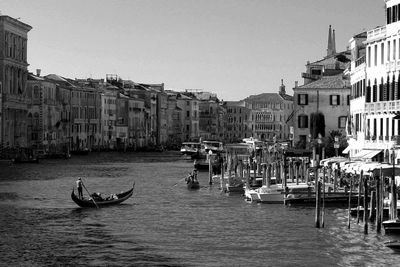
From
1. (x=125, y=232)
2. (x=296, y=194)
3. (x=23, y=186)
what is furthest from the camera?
(x=23, y=186)

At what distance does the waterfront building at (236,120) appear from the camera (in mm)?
187875

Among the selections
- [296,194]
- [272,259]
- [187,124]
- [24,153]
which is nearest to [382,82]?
[296,194]

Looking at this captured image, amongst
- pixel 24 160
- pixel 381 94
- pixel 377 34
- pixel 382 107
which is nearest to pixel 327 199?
pixel 382 107

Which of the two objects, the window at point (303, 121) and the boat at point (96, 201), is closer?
the boat at point (96, 201)

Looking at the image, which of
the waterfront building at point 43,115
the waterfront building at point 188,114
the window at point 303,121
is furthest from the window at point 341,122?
the waterfront building at point 188,114

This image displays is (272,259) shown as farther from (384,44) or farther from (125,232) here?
(384,44)

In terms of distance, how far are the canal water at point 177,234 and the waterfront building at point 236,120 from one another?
142m

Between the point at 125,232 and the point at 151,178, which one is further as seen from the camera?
the point at 151,178

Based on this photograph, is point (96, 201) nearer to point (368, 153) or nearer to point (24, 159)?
point (368, 153)

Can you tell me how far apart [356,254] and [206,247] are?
3997 mm

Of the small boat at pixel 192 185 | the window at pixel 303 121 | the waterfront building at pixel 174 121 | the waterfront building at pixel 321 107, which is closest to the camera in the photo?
the small boat at pixel 192 185

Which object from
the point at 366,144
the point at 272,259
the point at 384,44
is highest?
the point at 384,44

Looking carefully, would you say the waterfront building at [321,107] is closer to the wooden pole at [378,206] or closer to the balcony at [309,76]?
the balcony at [309,76]

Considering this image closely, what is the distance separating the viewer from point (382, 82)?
41.7 meters
